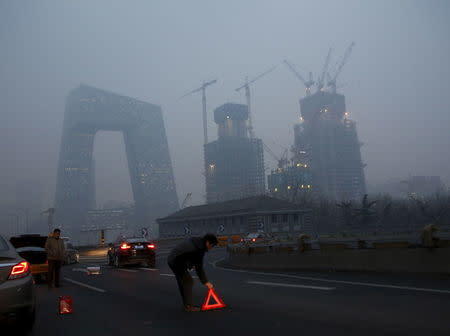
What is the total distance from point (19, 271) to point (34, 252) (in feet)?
35.7

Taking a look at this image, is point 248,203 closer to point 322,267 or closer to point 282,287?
point 322,267

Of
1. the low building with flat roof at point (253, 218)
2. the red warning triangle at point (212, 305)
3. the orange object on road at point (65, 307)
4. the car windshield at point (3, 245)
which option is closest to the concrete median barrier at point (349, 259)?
the red warning triangle at point (212, 305)

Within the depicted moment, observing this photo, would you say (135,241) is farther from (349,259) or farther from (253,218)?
(253,218)

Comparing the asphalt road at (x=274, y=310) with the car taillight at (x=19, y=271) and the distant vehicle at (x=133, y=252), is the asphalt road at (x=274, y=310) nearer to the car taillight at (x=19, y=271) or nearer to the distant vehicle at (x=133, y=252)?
the car taillight at (x=19, y=271)

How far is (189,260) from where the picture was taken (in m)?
8.38

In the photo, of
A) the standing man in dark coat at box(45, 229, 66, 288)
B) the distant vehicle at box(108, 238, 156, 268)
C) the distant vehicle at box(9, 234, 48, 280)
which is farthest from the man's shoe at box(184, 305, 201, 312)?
the distant vehicle at box(108, 238, 156, 268)

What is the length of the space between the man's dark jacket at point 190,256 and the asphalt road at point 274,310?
78 centimetres

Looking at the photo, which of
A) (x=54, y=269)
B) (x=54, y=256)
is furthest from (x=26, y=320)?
(x=54, y=269)

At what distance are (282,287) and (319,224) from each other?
9329 centimetres

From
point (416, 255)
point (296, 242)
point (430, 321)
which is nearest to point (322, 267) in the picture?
point (296, 242)

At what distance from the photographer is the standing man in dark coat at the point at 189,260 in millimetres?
8227

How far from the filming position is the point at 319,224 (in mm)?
102062

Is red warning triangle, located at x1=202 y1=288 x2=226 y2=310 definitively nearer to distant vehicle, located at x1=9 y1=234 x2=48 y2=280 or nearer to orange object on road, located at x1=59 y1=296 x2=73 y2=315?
orange object on road, located at x1=59 y1=296 x2=73 y2=315

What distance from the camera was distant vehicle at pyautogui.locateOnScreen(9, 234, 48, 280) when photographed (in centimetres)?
1619
